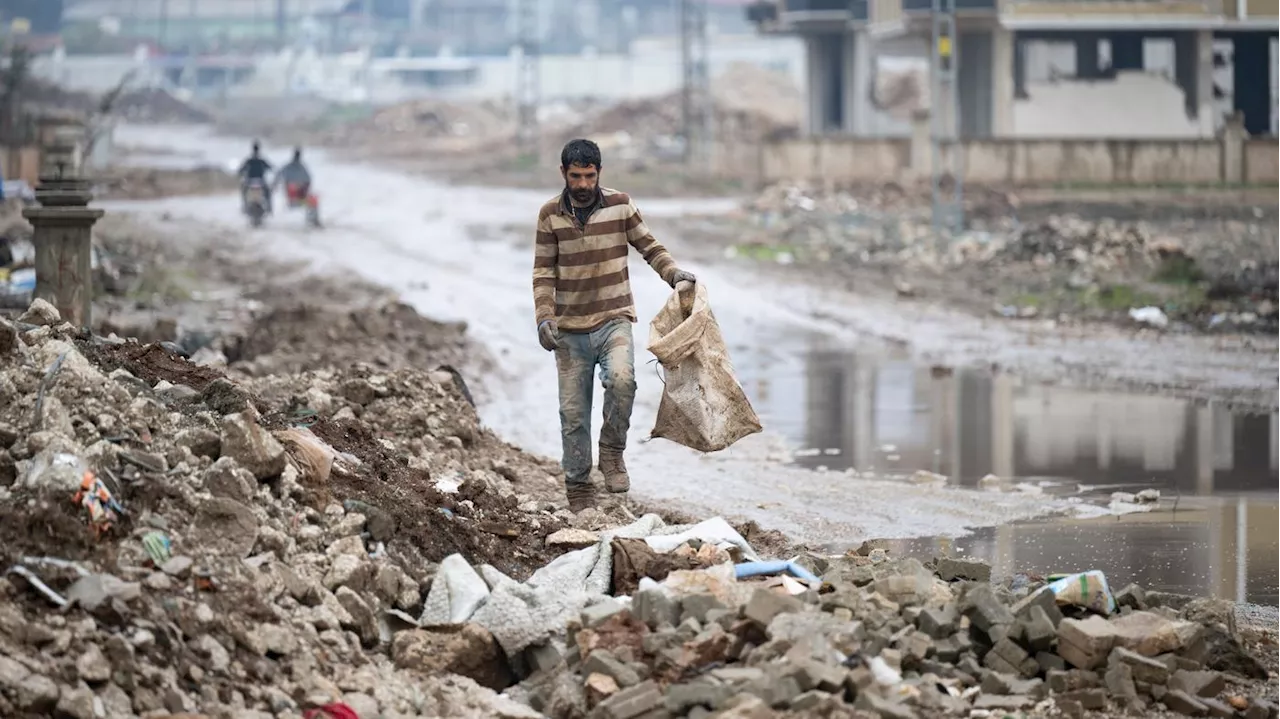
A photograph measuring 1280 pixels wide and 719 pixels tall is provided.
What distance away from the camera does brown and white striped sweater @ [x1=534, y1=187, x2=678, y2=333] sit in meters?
9.25

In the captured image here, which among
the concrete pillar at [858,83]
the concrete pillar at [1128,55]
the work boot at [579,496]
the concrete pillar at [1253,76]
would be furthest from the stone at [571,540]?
the concrete pillar at [858,83]

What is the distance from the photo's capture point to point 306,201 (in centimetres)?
3488

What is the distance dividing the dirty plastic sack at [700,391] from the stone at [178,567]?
3.13 meters

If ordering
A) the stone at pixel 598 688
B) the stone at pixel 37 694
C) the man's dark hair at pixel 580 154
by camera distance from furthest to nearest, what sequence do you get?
1. the man's dark hair at pixel 580 154
2. the stone at pixel 598 688
3. the stone at pixel 37 694

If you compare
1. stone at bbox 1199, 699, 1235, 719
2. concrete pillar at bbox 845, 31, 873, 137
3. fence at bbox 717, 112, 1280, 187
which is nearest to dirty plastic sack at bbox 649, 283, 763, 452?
stone at bbox 1199, 699, 1235, 719

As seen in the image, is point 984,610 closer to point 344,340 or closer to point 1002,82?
point 344,340

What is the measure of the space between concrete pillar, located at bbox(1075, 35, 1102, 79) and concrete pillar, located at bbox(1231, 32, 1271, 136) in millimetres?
4775

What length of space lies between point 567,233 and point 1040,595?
3427mm

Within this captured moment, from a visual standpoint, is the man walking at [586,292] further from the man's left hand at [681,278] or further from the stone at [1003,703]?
the stone at [1003,703]

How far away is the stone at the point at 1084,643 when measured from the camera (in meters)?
6.54

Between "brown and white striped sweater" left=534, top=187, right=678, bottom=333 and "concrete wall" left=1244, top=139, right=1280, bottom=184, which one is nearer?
"brown and white striped sweater" left=534, top=187, right=678, bottom=333

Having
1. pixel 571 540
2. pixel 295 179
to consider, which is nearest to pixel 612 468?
pixel 571 540

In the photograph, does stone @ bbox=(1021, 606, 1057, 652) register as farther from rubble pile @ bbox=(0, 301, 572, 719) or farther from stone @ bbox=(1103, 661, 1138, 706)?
rubble pile @ bbox=(0, 301, 572, 719)

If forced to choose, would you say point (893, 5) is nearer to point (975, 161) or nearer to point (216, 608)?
point (975, 161)
